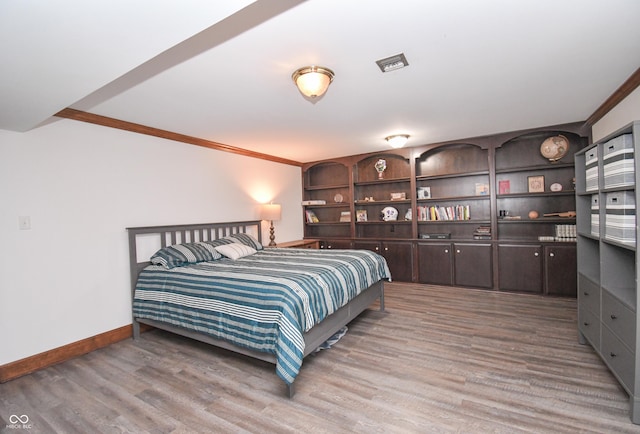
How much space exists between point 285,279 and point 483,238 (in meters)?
3.53

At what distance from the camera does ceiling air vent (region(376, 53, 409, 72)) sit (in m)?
2.17

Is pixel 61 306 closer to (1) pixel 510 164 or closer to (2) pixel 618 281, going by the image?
(2) pixel 618 281

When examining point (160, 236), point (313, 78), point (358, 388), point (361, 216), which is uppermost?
point (313, 78)

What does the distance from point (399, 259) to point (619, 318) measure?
133 inches

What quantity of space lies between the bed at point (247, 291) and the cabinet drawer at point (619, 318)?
190 centimetres

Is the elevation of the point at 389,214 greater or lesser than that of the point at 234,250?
greater

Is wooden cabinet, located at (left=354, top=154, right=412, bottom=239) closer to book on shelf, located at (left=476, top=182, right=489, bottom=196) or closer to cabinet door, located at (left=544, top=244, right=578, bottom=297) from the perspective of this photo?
book on shelf, located at (left=476, top=182, right=489, bottom=196)

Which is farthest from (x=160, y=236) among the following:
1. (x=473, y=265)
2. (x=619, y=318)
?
(x=473, y=265)

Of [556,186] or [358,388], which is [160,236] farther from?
[556,186]

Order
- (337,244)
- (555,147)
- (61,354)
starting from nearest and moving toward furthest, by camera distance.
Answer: (61,354)
(555,147)
(337,244)

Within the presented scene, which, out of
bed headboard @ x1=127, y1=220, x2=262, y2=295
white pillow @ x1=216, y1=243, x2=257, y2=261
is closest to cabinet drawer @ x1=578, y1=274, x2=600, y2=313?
white pillow @ x1=216, y1=243, x2=257, y2=261

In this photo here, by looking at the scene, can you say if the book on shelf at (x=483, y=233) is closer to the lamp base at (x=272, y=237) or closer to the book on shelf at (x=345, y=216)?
the book on shelf at (x=345, y=216)

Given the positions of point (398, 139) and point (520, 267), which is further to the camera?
point (520, 267)

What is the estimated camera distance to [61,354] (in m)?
2.81
